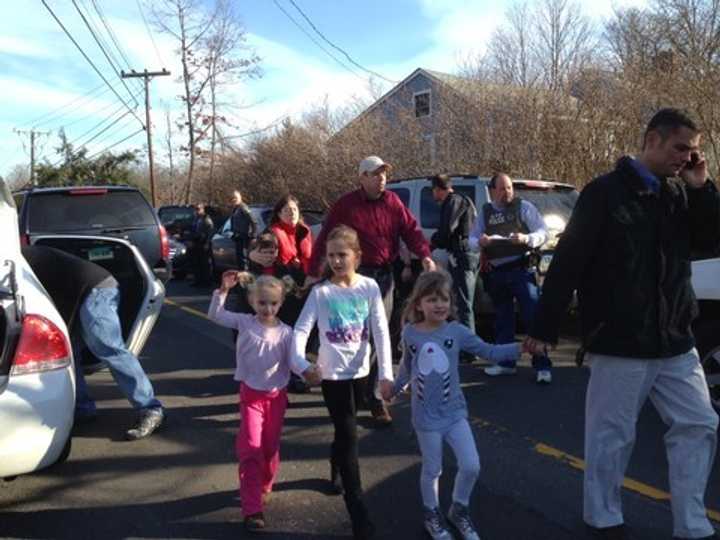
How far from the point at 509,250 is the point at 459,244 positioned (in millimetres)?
698

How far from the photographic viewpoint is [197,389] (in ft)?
22.0

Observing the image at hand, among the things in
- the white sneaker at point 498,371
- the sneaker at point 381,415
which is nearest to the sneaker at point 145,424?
the sneaker at point 381,415

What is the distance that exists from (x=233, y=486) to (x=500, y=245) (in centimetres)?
329

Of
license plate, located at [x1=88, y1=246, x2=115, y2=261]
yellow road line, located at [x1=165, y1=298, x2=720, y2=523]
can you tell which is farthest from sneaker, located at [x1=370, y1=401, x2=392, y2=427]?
license plate, located at [x1=88, y1=246, x2=115, y2=261]

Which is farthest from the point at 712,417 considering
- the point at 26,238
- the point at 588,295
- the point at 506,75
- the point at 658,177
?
the point at 506,75

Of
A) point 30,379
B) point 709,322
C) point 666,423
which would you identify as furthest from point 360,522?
point 709,322

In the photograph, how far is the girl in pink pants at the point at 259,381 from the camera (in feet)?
12.6

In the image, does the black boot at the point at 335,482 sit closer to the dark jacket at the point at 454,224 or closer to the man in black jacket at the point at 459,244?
the man in black jacket at the point at 459,244

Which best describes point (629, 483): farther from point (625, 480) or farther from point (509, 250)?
point (509, 250)

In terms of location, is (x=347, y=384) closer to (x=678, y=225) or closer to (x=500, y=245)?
(x=678, y=225)

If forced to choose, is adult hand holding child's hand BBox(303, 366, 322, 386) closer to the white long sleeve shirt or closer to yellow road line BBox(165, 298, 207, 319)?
the white long sleeve shirt

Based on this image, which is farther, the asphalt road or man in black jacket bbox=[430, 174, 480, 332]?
man in black jacket bbox=[430, 174, 480, 332]

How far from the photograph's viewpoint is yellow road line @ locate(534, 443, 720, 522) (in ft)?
13.4

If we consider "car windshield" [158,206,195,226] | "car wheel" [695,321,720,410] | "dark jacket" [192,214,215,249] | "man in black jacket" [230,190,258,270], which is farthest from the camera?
"car windshield" [158,206,195,226]
